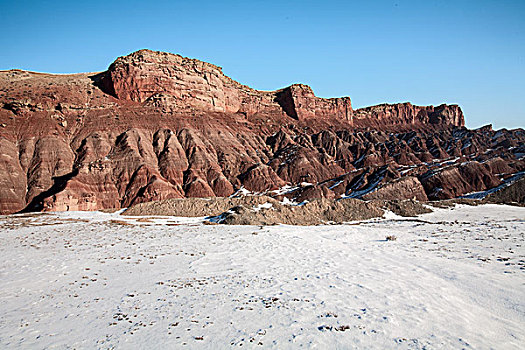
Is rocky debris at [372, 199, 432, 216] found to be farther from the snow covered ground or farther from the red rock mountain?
the red rock mountain

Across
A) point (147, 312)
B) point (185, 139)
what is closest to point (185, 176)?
point (185, 139)

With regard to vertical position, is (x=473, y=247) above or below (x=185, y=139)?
below

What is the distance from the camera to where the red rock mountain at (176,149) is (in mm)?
54312

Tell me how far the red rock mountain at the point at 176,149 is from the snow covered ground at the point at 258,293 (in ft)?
136

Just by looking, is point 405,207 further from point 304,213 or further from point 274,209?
point 274,209

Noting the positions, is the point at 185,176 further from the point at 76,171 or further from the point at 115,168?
the point at 76,171

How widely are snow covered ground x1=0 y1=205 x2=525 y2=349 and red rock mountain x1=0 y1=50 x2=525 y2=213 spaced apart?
41546 millimetres

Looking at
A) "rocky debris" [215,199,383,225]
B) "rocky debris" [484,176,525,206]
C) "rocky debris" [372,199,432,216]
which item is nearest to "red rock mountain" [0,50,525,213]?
"rocky debris" [484,176,525,206]

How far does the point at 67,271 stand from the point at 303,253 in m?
10.5

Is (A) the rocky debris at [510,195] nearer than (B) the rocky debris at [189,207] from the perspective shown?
No

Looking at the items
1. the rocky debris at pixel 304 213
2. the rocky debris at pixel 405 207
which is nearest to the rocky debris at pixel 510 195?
the rocky debris at pixel 405 207

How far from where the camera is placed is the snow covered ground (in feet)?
22.3

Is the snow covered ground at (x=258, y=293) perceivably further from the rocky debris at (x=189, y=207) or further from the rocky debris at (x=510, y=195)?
the rocky debris at (x=510, y=195)

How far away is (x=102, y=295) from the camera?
9328 mm
